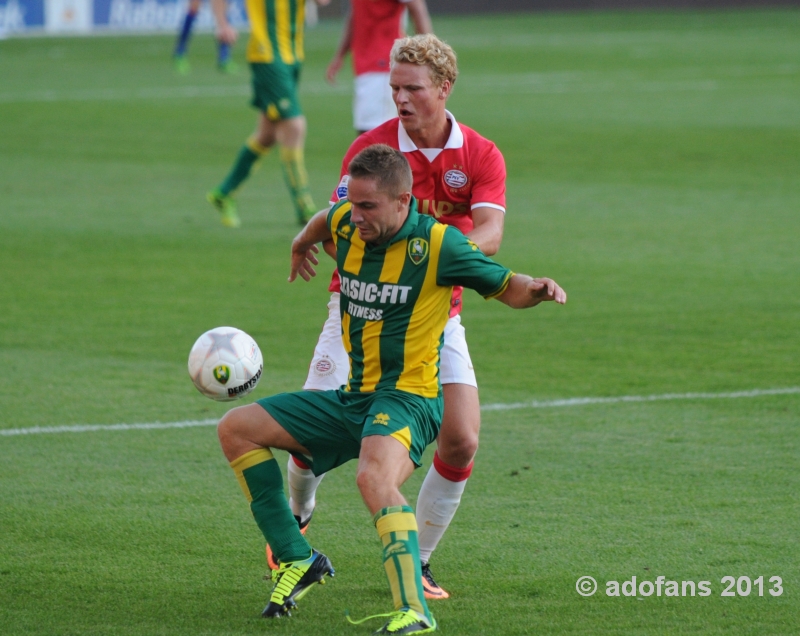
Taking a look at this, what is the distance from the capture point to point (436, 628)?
4270 millimetres

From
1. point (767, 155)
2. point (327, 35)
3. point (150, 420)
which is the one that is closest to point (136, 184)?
point (767, 155)

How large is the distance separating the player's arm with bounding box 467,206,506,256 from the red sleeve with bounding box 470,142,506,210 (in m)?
0.04

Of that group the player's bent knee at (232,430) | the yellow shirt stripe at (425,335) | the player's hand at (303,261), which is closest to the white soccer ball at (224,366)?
the player's hand at (303,261)

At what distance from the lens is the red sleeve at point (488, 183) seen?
197 inches

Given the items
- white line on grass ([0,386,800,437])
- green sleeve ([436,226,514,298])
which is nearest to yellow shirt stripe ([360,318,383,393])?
green sleeve ([436,226,514,298])

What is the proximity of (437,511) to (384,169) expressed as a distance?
4.28 ft

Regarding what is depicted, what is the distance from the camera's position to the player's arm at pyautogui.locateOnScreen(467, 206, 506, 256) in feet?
15.8

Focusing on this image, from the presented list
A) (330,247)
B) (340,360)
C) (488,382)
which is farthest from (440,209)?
(488,382)

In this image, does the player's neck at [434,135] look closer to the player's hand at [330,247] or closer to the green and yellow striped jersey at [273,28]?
the player's hand at [330,247]

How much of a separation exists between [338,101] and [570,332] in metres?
15.2

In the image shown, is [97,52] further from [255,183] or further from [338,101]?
[255,183]

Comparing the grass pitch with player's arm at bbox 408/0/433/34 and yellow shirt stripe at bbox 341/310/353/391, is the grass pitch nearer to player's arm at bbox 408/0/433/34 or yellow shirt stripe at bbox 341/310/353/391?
yellow shirt stripe at bbox 341/310/353/391

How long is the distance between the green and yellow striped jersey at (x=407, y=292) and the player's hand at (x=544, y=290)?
4.3 inches

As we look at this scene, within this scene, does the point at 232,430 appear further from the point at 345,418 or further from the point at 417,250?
the point at 417,250
